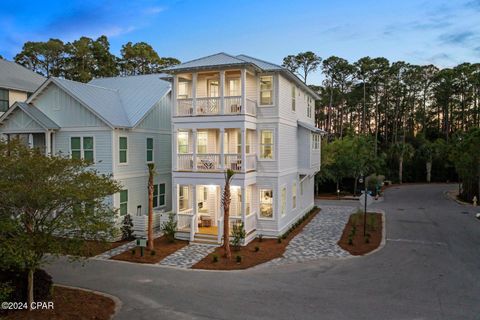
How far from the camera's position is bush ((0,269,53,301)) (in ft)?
33.2

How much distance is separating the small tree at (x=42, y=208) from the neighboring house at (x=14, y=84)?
810 inches

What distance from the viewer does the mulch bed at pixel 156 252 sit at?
1608cm

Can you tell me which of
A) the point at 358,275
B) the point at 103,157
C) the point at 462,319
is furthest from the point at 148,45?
the point at 462,319

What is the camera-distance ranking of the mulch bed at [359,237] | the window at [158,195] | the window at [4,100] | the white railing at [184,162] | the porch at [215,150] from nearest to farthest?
the mulch bed at [359,237] → the porch at [215,150] → the white railing at [184,162] → the window at [158,195] → the window at [4,100]

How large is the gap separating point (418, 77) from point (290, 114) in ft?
138

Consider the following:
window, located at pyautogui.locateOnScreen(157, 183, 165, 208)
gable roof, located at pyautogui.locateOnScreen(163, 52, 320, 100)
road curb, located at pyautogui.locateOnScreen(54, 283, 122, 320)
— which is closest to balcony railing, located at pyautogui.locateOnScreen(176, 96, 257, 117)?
gable roof, located at pyautogui.locateOnScreen(163, 52, 320, 100)

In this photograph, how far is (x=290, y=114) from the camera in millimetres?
21859

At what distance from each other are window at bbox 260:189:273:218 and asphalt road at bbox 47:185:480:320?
16.6 feet

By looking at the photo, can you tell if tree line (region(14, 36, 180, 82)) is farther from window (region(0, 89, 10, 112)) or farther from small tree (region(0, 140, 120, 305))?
small tree (region(0, 140, 120, 305))

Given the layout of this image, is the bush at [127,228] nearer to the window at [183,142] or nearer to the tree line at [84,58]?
the window at [183,142]

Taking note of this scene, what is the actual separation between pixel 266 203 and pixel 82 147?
10.9 m

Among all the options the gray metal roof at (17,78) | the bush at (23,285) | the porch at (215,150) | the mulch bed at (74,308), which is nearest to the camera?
the mulch bed at (74,308)

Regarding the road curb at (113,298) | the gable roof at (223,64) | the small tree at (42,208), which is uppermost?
the gable roof at (223,64)

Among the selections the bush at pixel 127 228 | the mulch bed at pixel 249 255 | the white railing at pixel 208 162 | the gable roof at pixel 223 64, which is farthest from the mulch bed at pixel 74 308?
the gable roof at pixel 223 64
